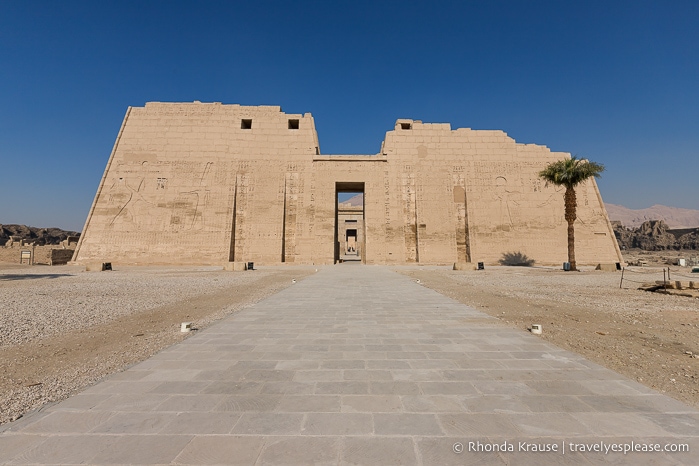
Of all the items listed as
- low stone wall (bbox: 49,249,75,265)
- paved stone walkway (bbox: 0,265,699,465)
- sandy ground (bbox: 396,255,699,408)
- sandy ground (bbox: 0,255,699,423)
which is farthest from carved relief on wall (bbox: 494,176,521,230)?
low stone wall (bbox: 49,249,75,265)

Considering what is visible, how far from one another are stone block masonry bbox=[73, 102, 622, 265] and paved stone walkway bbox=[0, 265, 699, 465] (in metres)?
22.6

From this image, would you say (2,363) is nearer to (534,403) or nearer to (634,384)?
(534,403)

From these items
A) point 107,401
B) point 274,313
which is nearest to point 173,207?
point 274,313

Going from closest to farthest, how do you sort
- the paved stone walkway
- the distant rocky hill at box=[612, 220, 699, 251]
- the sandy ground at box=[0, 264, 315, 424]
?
the paved stone walkway, the sandy ground at box=[0, 264, 315, 424], the distant rocky hill at box=[612, 220, 699, 251]

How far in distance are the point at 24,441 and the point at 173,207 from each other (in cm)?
2763

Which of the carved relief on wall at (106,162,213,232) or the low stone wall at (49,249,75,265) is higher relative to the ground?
the carved relief on wall at (106,162,213,232)

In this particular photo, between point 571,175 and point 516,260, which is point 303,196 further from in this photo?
point 571,175

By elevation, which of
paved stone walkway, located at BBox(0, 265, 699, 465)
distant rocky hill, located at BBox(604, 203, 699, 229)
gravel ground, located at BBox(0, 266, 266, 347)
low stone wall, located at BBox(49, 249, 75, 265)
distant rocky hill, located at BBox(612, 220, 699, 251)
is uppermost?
distant rocky hill, located at BBox(604, 203, 699, 229)

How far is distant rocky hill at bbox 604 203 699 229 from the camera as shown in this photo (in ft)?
468

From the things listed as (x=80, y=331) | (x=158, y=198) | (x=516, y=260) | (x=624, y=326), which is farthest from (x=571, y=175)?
(x=158, y=198)

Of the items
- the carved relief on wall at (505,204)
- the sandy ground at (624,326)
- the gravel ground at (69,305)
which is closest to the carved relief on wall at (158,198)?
the gravel ground at (69,305)

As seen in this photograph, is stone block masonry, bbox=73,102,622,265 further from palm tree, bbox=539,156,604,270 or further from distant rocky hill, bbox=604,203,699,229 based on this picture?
distant rocky hill, bbox=604,203,699,229

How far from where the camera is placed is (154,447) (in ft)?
6.90

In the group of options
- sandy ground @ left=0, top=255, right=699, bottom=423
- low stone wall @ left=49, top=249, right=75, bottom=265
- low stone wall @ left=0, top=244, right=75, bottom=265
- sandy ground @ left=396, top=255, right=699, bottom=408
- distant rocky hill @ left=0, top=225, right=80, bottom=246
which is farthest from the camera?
distant rocky hill @ left=0, top=225, right=80, bottom=246
